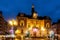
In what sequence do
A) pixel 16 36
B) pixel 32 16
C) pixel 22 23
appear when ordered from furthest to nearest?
pixel 32 16 < pixel 22 23 < pixel 16 36

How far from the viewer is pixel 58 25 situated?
7550cm

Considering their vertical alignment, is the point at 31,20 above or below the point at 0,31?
above

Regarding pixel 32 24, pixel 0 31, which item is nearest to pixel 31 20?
pixel 32 24

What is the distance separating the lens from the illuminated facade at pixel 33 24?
204ft

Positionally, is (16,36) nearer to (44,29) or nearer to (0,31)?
(0,31)

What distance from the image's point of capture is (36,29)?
64.5 metres

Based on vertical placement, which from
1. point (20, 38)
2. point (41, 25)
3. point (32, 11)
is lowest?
point (20, 38)

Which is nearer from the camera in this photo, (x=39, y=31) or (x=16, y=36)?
(x=16, y=36)

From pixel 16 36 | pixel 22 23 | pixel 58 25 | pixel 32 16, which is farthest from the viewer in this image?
pixel 58 25

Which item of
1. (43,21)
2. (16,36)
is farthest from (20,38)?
(43,21)

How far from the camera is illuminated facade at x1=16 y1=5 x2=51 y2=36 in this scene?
62.1 m

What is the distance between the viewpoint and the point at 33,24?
65.0 metres

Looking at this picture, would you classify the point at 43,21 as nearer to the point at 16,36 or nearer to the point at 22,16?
the point at 22,16

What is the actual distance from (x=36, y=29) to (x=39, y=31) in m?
1.56
